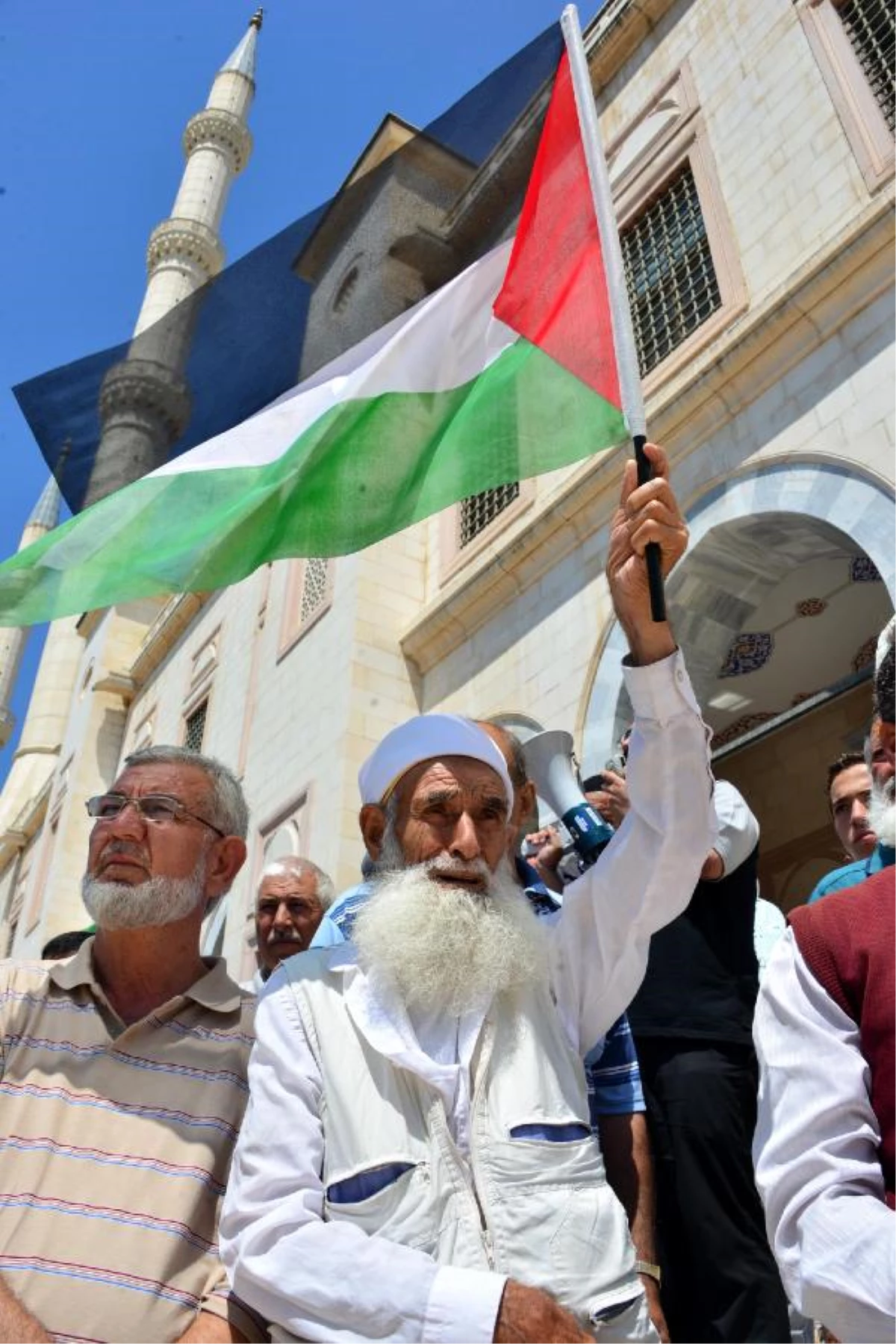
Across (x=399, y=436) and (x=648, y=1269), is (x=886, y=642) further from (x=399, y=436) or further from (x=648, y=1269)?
(x=399, y=436)

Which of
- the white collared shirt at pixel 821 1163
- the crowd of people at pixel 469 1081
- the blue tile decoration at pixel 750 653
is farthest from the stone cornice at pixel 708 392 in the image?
the white collared shirt at pixel 821 1163

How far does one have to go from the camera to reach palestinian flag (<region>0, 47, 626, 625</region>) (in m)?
2.81

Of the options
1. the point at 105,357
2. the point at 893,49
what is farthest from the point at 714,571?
the point at 105,357

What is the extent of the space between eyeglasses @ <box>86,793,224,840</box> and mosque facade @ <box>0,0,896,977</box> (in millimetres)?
1468

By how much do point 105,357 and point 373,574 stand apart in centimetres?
543

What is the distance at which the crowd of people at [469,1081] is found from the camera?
133cm

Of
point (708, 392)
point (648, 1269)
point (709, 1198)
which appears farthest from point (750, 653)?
point (648, 1269)

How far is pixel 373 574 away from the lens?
30.6 feet

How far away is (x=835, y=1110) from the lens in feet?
4.04

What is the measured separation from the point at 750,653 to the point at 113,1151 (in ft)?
23.4

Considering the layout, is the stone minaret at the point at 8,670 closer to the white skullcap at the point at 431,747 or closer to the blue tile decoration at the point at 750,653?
the blue tile decoration at the point at 750,653

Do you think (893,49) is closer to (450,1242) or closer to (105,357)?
(105,357)

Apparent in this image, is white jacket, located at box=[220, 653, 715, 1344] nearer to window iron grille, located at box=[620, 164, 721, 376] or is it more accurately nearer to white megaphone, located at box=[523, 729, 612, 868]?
white megaphone, located at box=[523, 729, 612, 868]

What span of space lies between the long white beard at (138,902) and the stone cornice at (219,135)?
33.3 metres
